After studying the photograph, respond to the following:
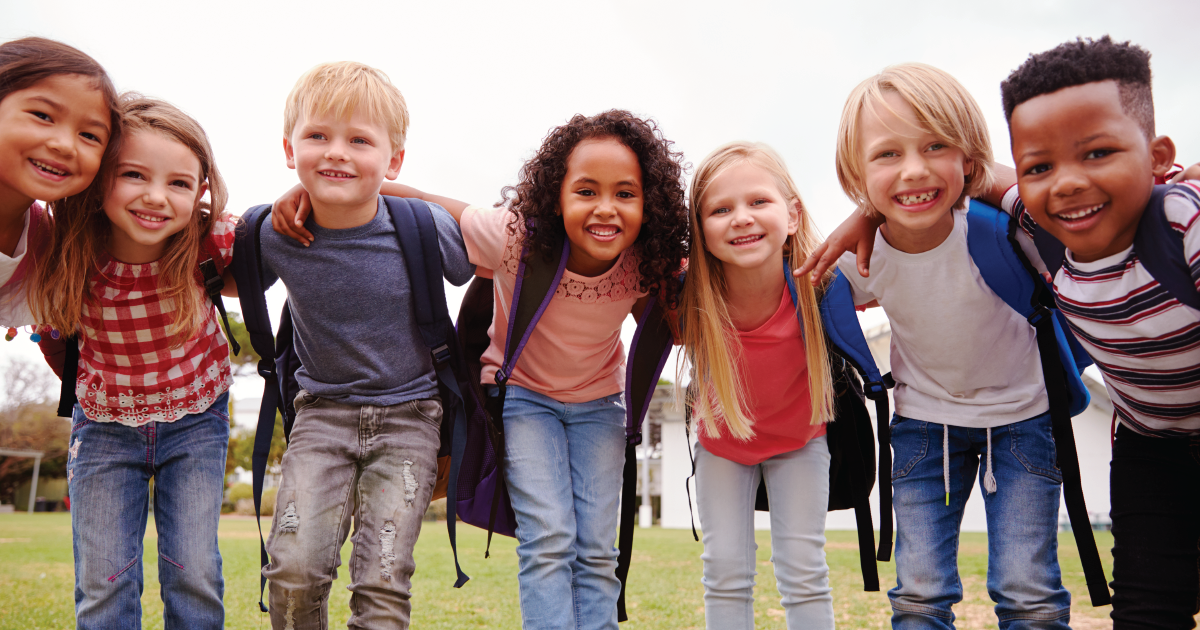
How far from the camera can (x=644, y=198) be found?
9.93 feet

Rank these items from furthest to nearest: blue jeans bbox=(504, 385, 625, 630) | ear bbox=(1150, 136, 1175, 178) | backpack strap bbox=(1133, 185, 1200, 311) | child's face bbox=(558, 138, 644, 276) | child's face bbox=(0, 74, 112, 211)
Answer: child's face bbox=(558, 138, 644, 276) → blue jeans bbox=(504, 385, 625, 630) → child's face bbox=(0, 74, 112, 211) → ear bbox=(1150, 136, 1175, 178) → backpack strap bbox=(1133, 185, 1200, 311)

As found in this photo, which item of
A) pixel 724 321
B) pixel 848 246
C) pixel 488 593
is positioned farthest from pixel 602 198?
pixel 488 593

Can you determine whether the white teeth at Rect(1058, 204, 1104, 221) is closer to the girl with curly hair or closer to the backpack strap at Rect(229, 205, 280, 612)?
the girl with curly hair

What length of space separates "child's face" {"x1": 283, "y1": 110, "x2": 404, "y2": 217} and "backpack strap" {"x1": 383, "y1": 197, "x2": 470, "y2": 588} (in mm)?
178

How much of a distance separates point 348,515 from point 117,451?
87cm

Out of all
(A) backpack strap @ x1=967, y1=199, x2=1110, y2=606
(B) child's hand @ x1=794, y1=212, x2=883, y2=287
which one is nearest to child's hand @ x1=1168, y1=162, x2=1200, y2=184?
(A) backpack strap @ x1=967, y1=199, x2=1110, y2=606

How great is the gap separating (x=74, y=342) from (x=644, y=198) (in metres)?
2.19

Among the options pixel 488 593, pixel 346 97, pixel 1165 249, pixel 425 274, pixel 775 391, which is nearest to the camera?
pixel 1165 249

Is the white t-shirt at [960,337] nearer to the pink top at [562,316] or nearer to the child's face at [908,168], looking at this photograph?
the child's face at [908,168]

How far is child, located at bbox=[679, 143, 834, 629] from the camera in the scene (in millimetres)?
2945

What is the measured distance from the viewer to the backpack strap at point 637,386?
303 centimetres

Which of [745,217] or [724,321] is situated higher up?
[745,217]

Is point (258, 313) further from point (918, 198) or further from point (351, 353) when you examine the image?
point (918, 198)

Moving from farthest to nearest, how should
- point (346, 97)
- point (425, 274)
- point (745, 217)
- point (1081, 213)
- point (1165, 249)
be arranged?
point (745, 217)
point (425, 274)
point (346, 97)
point (1081, 213)
point (1165, 249)
